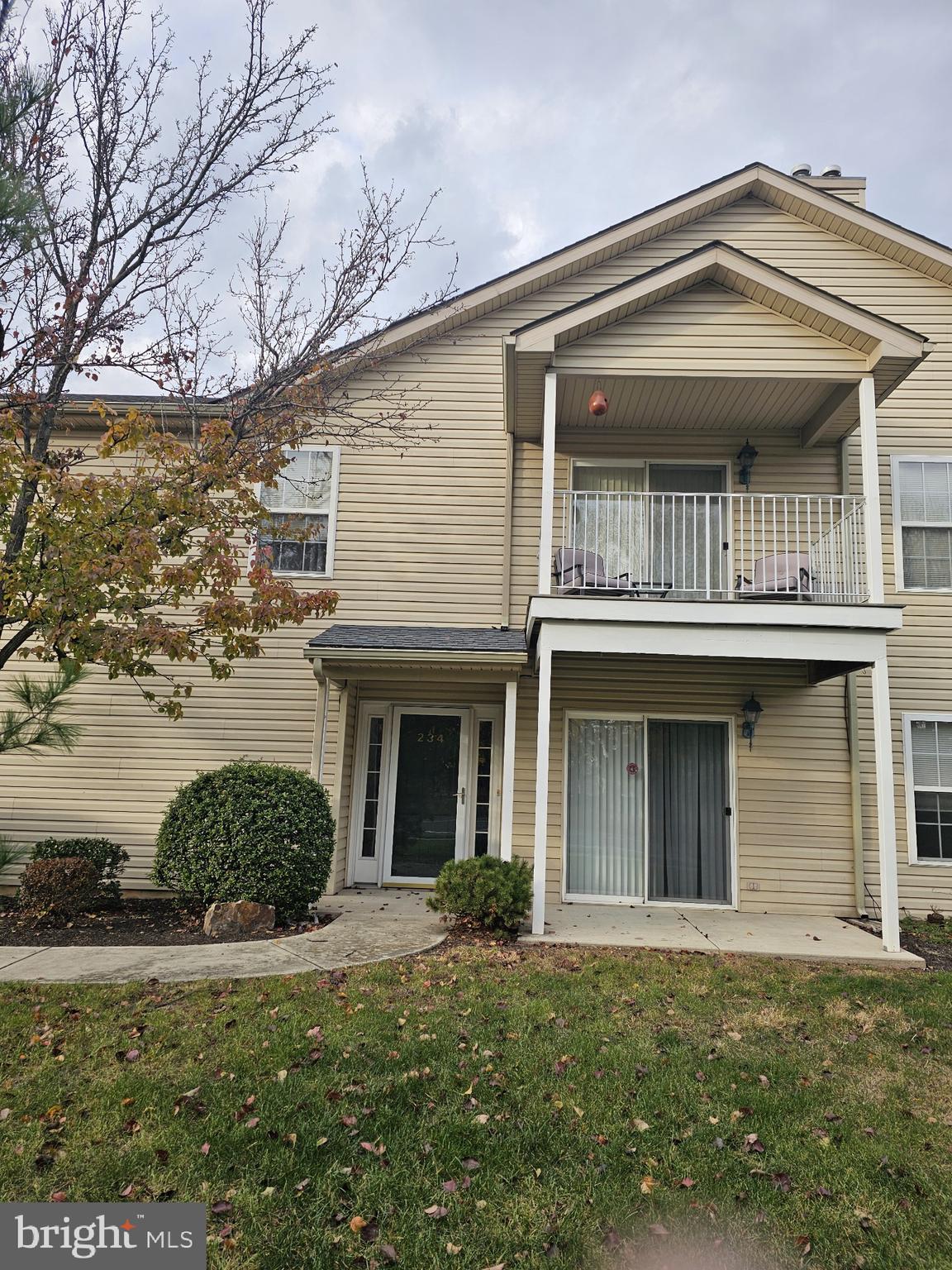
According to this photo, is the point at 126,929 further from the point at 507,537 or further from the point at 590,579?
the point at 507,537

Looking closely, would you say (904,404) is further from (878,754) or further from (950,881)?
(950,881)

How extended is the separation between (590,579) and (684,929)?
3.65m

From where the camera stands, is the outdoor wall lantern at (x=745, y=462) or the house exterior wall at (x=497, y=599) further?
the outdoor wall lantern at (x=745, y=462)

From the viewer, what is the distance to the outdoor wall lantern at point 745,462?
9359mm

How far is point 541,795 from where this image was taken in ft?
24.0

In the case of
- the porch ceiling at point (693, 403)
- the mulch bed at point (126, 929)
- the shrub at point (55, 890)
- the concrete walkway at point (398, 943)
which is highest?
the porch ceiling at point (693, 403)

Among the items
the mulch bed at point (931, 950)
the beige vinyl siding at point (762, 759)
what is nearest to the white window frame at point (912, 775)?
the beige vinyl siding at point (762, 759)

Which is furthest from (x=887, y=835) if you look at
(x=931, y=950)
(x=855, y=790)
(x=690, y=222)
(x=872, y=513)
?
(x=690, y=222)

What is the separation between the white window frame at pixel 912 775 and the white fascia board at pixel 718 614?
7.47 feet

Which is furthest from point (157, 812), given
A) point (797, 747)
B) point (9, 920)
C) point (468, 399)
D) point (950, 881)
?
point (950, 881)

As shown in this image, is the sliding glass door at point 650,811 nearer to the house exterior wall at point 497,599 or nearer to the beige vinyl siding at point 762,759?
the beige vinyl siding at point 762,759

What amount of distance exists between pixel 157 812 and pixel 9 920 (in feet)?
→ 7.19

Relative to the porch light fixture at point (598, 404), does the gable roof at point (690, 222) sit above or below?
above

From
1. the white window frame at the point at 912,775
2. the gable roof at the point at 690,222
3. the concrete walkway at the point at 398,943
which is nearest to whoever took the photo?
the concrete walkway at the point at 398,943
